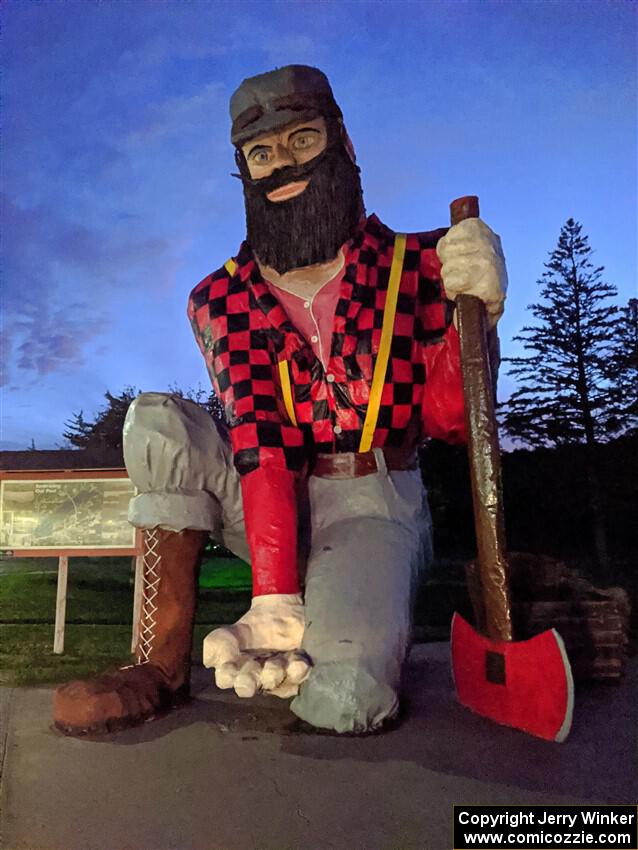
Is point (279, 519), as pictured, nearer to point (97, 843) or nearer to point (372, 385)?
point (372, 385)

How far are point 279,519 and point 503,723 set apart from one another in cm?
71

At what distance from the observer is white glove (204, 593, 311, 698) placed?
1389mm

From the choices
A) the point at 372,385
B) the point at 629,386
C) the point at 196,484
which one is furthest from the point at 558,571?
the point at 629,386

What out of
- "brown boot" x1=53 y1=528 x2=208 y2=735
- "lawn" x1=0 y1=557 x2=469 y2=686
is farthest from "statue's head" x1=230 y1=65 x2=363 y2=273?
"lawn" x1=0 y1=557 x2=469 y2=686

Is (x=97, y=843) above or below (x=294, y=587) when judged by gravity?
below

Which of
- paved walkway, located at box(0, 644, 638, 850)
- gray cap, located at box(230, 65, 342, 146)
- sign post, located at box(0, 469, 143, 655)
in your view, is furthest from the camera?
sign post, located at box(0, 469, 143, 655)

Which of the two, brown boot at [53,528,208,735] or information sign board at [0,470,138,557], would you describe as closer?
brown boot at [53,528,208,735]

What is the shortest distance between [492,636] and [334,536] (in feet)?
1.51

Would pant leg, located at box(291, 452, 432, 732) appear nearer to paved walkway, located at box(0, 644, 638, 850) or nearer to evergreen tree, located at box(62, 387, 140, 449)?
paved walkway, located at box(0, 644, 638, 850)

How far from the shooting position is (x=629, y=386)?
6684 mm

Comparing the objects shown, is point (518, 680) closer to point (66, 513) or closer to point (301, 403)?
point (301, 403)

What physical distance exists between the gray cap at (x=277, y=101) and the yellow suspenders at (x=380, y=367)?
0.44m

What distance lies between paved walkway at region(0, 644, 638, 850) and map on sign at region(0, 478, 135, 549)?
1.87m

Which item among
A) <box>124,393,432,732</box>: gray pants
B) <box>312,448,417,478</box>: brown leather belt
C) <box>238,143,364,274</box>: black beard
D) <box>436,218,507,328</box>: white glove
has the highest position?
<box>238,143,364,274</box>: black beard
